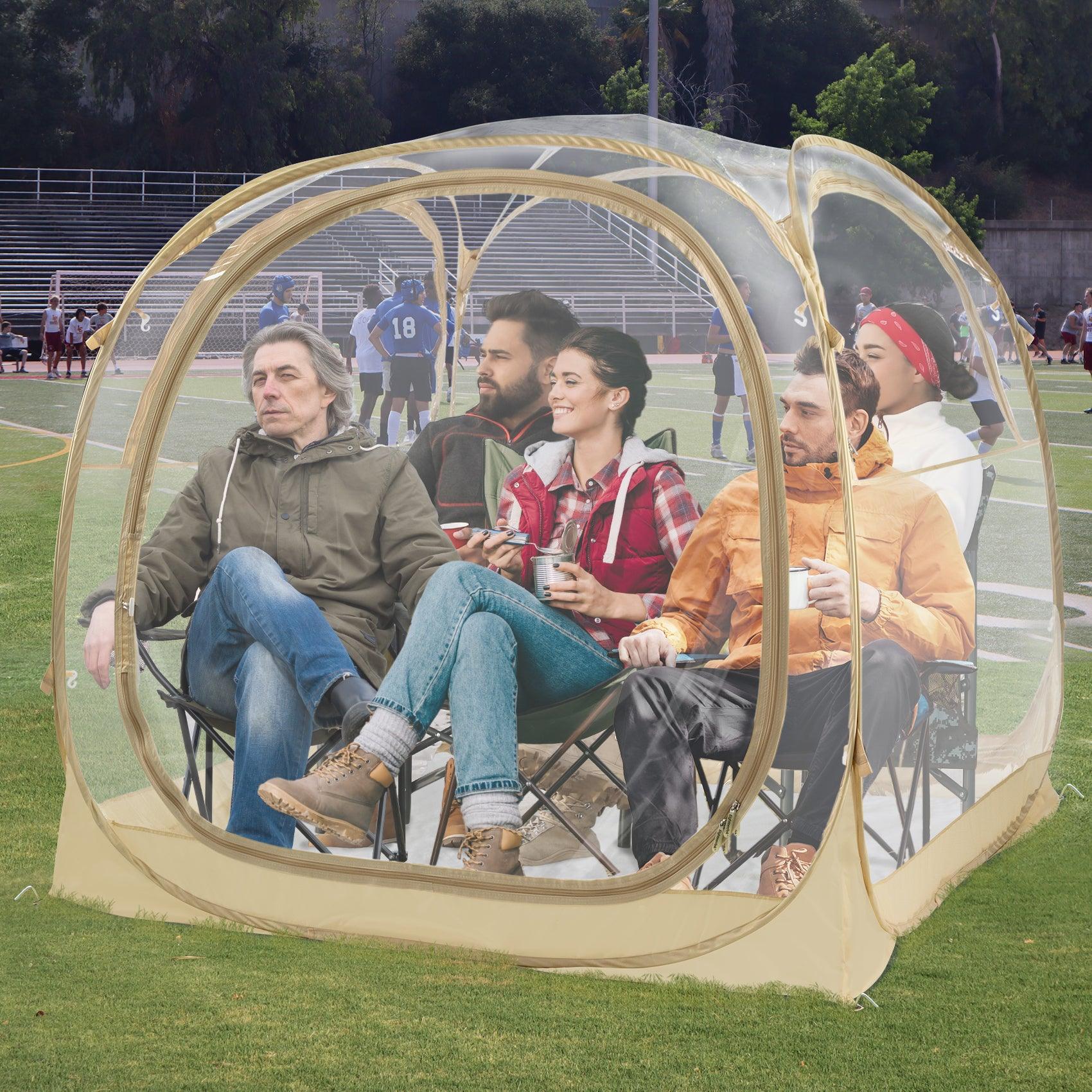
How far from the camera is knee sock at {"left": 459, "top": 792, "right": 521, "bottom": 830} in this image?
3320mm

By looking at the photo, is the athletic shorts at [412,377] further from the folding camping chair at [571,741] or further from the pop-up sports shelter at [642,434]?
the folding camping chair at [571,741]

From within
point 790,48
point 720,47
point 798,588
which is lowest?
point 798,588

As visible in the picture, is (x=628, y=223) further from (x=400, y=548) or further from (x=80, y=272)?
(x=80, y=272)

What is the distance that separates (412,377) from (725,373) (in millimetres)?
1069

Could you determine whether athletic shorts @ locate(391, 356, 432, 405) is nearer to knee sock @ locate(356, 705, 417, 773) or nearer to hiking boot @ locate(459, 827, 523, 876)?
knee sock @ locate(356, 705, 417, 773)

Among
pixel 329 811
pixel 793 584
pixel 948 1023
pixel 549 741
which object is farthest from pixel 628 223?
pixel 948 1023

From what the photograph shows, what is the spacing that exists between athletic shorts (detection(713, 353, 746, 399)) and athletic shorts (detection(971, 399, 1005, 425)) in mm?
881

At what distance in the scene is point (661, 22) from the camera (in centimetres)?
4247

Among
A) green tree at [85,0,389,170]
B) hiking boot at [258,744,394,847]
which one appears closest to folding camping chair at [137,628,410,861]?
hiking boot at [258,744,394,847]

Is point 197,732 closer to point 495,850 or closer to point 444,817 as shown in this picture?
point 444,817

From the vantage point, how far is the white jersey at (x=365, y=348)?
394 cm

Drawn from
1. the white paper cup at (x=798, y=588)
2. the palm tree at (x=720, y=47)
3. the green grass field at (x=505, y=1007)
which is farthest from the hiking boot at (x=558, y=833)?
the palm tree at (x=720, y=47)

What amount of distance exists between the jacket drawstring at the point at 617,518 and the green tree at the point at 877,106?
33.8m

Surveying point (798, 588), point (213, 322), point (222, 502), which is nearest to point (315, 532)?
point (222, 502)
